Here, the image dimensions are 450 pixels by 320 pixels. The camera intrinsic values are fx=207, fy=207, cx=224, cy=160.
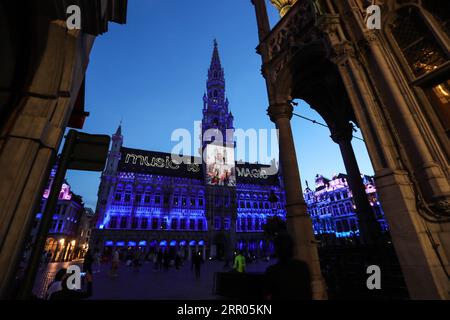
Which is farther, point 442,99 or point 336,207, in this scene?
point 336,207

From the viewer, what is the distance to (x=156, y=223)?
44.0 metres

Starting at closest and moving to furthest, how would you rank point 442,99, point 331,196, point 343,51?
point 442,99
point 343,51
point 331,196

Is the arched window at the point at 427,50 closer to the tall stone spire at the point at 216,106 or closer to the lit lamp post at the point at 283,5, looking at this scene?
the lit lamp post at the point at 283,5

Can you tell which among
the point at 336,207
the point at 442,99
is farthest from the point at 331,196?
the point at 442,99

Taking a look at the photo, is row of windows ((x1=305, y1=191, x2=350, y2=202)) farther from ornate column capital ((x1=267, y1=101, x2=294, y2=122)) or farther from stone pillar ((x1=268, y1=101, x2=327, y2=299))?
stone pillar ((x1=268, y1=101, x2=327, y2=299))

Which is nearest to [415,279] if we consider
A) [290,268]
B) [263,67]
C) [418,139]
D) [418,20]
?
[418,139]

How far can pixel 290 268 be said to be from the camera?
8.27 ft

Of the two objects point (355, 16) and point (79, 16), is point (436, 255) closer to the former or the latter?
point (355, 16)

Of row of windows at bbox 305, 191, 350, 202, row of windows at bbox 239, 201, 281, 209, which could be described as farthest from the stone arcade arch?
row of windows at bbox 305, 191, 350, 202

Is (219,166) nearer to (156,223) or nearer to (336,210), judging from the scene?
(156,223)

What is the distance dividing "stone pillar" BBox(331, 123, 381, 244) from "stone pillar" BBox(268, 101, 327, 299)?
4.32 metres

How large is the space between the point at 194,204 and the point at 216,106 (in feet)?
101
